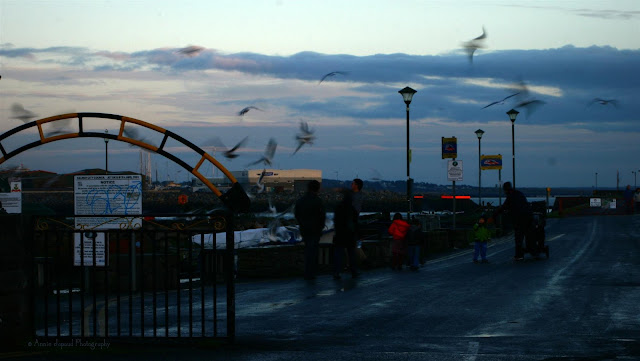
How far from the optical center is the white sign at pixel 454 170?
35500mm

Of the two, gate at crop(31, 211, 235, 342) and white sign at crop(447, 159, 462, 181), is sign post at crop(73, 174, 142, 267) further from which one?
white sign at crop(447, 159, 462, 181)

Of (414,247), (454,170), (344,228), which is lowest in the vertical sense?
(414,247)

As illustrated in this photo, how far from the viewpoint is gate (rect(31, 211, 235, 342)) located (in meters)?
9.32

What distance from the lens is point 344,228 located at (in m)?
18.6

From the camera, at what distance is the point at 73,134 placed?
17.8m

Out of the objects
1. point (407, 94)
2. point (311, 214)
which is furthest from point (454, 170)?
point (311, 214)

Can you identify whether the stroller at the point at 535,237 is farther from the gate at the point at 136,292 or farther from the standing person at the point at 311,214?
the gate at the point at 136,292

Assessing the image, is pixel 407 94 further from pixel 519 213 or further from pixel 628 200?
pixel 628 200

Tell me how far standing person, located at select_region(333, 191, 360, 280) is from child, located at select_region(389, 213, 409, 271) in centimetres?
258

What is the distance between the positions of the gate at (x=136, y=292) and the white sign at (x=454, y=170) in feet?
54.2

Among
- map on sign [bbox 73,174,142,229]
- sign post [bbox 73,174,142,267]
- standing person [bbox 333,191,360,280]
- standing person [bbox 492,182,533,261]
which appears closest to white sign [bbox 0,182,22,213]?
sign post [bbox 73,174,142,267]

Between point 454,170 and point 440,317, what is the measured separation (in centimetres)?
2414

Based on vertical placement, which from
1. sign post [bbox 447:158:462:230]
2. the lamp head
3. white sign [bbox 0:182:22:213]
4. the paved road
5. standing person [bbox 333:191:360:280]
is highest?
the lamp head

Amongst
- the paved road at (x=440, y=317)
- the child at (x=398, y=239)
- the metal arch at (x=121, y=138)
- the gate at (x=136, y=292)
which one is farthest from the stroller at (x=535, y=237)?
the metal arch at (x=121, y=138)
